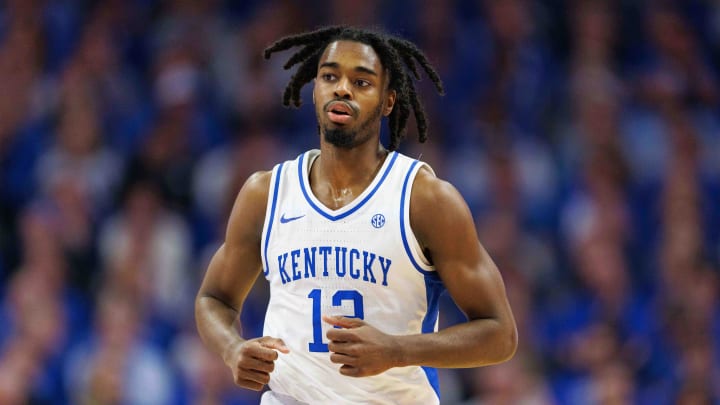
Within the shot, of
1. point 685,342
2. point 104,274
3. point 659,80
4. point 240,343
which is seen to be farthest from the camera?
point 659,80

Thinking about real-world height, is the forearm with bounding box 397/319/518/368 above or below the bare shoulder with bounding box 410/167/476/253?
below

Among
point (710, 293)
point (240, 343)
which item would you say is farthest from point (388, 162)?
point (710, 293)

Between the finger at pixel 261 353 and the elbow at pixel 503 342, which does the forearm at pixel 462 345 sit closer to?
the elbow at pixel 503 342

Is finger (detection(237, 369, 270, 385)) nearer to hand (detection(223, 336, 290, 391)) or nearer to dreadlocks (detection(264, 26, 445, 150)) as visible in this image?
hand (detection(223, 336, 290, 391))

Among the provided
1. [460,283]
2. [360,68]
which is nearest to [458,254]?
[460,283]

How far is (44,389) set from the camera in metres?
7.87

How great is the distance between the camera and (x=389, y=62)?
468 centimetres

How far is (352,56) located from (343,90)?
0.17 meters

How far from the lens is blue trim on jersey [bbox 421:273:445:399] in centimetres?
458

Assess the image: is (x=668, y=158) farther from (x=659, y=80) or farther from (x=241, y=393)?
(x=241, y=393)

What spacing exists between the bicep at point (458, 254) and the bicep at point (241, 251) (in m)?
0.70

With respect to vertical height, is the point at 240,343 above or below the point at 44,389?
above

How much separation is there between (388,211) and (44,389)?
4.25 meters

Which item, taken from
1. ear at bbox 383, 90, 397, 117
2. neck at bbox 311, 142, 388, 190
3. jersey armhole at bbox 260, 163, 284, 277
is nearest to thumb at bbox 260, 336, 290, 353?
jersey armhole at bbox 260, 163, 284, 277
